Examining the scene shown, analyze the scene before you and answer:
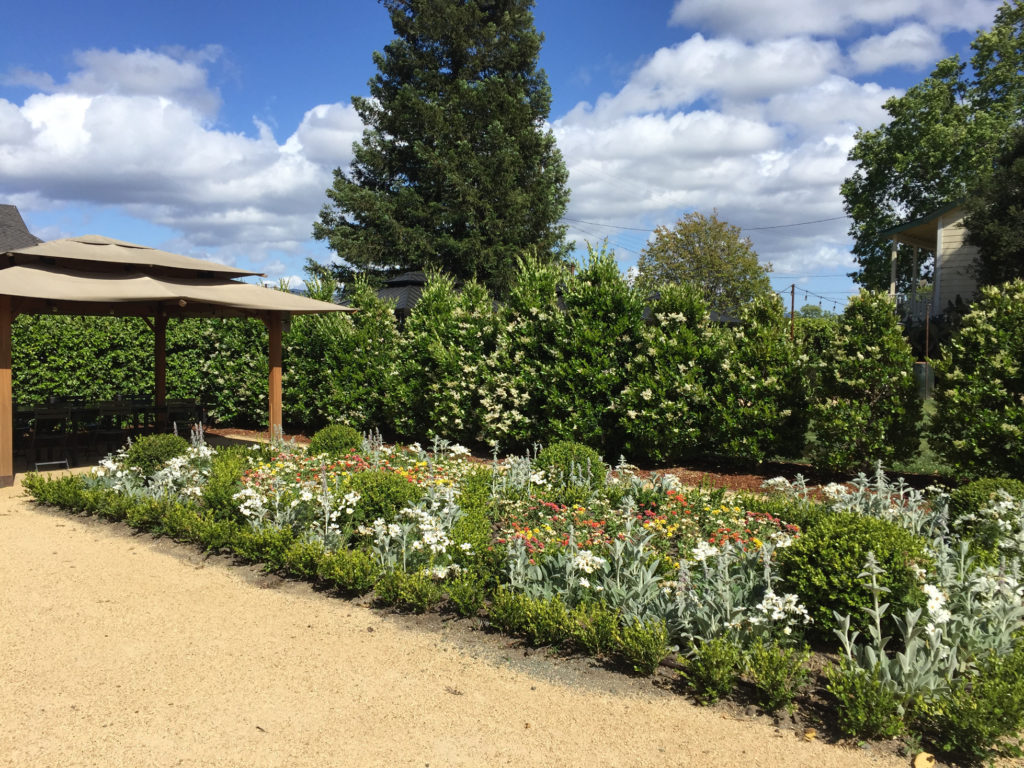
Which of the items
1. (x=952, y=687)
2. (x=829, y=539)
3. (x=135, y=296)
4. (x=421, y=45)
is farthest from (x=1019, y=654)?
(x=421, y=45)

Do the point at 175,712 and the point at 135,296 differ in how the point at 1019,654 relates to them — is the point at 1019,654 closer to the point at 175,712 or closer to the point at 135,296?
the point at 175,712

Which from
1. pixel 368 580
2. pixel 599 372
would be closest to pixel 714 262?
pixel 599 372

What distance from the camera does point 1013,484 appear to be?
207 inches

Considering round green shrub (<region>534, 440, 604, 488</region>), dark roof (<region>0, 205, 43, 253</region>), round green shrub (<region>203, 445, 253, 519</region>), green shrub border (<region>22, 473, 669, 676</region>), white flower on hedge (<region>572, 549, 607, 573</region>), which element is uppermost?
dark roof (<region>0, 205, 43, 253</region>)

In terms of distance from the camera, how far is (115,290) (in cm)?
820

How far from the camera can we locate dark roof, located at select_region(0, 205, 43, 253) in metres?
17.0

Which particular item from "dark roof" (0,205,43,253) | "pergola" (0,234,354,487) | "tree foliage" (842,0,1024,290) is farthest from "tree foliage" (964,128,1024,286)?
"dark roof" (0,205,43,253)

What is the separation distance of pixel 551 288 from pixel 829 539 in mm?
6625

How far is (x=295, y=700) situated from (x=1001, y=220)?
19.6m

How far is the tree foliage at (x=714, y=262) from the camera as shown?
1245 inches

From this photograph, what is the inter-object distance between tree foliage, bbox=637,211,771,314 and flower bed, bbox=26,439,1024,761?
26.2 m

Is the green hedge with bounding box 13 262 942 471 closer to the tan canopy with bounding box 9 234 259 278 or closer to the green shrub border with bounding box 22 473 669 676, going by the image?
the tan canopy with bounding box 9 234 259 278

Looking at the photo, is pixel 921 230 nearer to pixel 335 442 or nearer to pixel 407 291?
pixel 407 291

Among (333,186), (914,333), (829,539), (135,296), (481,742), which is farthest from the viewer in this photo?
(333,186)
